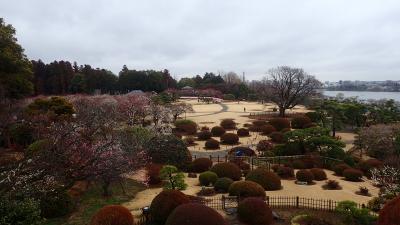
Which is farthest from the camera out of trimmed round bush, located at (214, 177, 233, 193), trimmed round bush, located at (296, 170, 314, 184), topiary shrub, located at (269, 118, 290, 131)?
topiary shrub, located at (269, 118, 290, 131)

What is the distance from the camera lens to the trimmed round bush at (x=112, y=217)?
1355 centimetres

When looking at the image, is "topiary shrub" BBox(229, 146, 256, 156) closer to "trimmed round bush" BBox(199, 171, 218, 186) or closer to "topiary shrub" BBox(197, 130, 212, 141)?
"topiary shrub" BBox(197, 130, 212, 141)

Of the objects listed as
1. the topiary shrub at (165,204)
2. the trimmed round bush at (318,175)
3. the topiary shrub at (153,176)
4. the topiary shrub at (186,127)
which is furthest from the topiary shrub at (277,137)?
the topiary shrub at (165,204)

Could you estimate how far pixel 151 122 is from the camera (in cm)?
4684

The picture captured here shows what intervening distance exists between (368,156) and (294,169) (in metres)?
9.51

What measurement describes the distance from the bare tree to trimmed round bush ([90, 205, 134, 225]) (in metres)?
44.9

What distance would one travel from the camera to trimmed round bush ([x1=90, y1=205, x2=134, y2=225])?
1355 centimetres

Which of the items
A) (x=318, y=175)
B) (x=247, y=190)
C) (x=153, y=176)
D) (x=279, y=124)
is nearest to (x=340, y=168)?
(x=318, y=175)

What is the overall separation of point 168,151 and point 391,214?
16065 mm

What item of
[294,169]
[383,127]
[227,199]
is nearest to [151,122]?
[294,169]

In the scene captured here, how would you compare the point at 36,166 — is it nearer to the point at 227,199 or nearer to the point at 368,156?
the point at 227,199

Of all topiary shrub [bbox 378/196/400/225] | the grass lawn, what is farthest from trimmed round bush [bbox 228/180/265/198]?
topiary shrub [bbox 378/196/400/225]

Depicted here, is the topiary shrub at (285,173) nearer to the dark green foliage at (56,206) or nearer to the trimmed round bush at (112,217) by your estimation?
the trimmed round bush at (112,217)

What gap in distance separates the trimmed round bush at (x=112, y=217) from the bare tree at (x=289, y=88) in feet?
147
